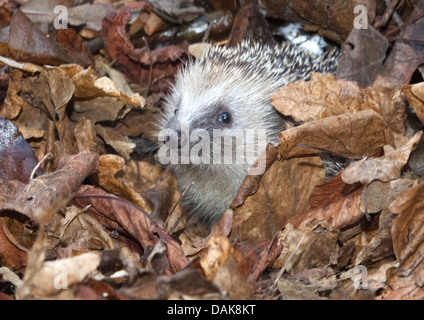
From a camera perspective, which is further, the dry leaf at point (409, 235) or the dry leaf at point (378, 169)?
the dry leaf at point (378, 169)

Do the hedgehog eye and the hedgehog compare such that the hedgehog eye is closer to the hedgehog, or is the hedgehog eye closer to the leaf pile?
the hedgehog

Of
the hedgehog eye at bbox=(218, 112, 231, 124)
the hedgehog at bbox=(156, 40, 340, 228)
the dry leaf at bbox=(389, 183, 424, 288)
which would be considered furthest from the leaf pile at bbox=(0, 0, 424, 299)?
the hedgehog eye at bbox=(218, 112, 231, 124)

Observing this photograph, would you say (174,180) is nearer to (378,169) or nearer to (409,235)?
(378,169)

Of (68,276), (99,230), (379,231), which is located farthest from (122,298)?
(379,231)

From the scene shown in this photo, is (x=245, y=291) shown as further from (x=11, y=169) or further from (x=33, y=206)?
(x=11, y=169)

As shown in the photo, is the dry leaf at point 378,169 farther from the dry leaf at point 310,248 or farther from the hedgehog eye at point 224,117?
the hedgehog eye at point 224,117

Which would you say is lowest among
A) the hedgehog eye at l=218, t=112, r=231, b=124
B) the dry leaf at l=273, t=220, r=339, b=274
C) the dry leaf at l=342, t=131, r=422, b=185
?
the dry leaf at l=273, t=220, r=339, b=274

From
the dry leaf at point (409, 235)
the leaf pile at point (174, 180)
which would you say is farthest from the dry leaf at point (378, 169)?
the dry leaf at point (409, 235)

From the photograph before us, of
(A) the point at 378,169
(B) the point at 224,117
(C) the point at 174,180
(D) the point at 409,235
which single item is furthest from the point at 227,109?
(D) the point at 409,235
